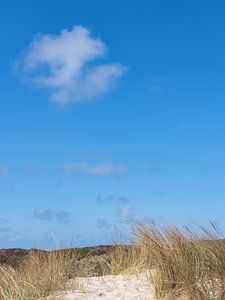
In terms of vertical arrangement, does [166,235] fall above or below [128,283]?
above

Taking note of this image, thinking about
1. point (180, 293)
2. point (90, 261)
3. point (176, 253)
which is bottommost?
point (180, 293)

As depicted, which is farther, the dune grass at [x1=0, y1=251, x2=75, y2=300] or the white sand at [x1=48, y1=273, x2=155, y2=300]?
the dune grass at [x1=0, y1=251, x2=75, y2=300]

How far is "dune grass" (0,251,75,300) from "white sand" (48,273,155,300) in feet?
0.87

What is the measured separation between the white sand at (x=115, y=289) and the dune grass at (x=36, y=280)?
0.26m

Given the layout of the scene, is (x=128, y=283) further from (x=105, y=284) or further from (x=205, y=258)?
(x=205, y=258)

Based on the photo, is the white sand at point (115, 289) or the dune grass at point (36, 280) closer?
the white sand at point (115, 289)

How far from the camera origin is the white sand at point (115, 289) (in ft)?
26.5

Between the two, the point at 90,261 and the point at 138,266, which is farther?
the point at 90,261

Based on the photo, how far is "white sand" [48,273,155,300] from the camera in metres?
8.06

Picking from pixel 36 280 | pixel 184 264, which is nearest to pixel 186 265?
pixel 184 264

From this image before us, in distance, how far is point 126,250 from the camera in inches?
424

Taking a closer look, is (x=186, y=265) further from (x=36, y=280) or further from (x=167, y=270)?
(x=36, y=280)

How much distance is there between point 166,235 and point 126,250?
2522mm

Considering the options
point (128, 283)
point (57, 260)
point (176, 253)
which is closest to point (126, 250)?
point (57, 260)
